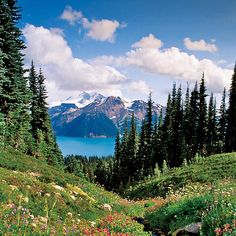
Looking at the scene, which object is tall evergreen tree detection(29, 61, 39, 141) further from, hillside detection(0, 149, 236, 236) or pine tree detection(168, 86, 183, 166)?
hillside detection(0, 149, 236, 236)

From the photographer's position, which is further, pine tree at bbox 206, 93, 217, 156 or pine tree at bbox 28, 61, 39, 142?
pine tree at bbox 206, 93, 217, 156

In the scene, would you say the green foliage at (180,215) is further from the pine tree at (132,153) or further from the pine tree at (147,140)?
the pine tree at (132,153)

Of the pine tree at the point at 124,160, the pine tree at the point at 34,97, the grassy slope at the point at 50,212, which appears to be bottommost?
the pine tree at the point at 124,160

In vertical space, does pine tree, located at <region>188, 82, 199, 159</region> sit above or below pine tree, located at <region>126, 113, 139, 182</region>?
above

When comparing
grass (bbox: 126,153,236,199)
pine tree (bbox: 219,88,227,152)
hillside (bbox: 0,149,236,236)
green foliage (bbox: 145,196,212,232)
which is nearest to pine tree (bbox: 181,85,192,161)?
pine tree (bbox: 219,88,227,152)

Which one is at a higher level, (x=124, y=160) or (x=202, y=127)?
(x=202, y=127)

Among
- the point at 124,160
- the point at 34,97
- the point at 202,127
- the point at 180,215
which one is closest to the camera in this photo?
the point at 180,215

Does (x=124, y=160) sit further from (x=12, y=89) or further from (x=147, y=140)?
(x=12, y=89)

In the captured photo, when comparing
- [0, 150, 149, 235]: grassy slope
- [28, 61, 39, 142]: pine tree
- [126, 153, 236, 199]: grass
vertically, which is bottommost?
[126, 153, 236, 199]: grass

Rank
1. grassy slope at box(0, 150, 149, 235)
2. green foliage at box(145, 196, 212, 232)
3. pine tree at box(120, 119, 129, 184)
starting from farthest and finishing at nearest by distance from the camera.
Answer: pine tree at box(120, 119, 129, 184) → green foliage at box(145, 196, 212, 232) → grassy slope at box(0, 150, 149, 235)

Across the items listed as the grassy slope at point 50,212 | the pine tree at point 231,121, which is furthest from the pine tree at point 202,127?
the grassy slope at point 50,212

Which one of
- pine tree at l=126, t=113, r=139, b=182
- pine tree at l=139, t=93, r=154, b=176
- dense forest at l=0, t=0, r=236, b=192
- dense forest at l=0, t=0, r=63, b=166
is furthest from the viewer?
pine tree at l=126, t=113, r=139, b=182

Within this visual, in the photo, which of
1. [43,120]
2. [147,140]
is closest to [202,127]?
[147,140]

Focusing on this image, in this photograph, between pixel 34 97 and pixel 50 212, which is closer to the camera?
pixel 50 212
